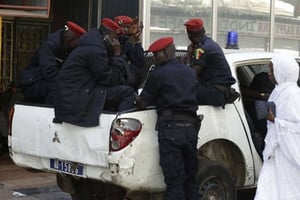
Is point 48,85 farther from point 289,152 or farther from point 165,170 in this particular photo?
point 289,152

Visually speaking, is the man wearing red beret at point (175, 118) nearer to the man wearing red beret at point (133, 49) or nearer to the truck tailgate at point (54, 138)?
the truck tailgate at point (54, 138)

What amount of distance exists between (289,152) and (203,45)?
1.58 m

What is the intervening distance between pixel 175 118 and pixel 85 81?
0.90m

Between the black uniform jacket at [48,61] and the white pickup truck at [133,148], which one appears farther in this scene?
the black uniform jacket at [48,61]

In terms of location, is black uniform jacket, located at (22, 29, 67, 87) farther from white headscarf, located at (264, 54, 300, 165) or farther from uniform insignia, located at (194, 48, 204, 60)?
white headscarf, located at (264, 54, 300, 165)

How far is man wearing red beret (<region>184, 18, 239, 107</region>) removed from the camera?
5789 mm

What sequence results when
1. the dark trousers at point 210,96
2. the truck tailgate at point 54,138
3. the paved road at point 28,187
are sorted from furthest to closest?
the paved road at point 28,187, the dark trousers at point 210,96, the truck tailgate at point 54,138

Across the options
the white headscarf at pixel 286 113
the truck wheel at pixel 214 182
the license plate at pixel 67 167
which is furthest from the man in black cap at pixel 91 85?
the white headscarf at pixel 286 113

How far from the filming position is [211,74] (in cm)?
591

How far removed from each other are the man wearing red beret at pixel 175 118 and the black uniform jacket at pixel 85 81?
39 centimetres

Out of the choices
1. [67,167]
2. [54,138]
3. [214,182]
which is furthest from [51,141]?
[214,182]

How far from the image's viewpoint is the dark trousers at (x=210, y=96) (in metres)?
5.77

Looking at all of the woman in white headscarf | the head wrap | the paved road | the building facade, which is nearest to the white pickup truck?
the woman in white headscarf

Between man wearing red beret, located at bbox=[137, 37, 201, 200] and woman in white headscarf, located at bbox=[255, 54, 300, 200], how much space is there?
0.75 meters
